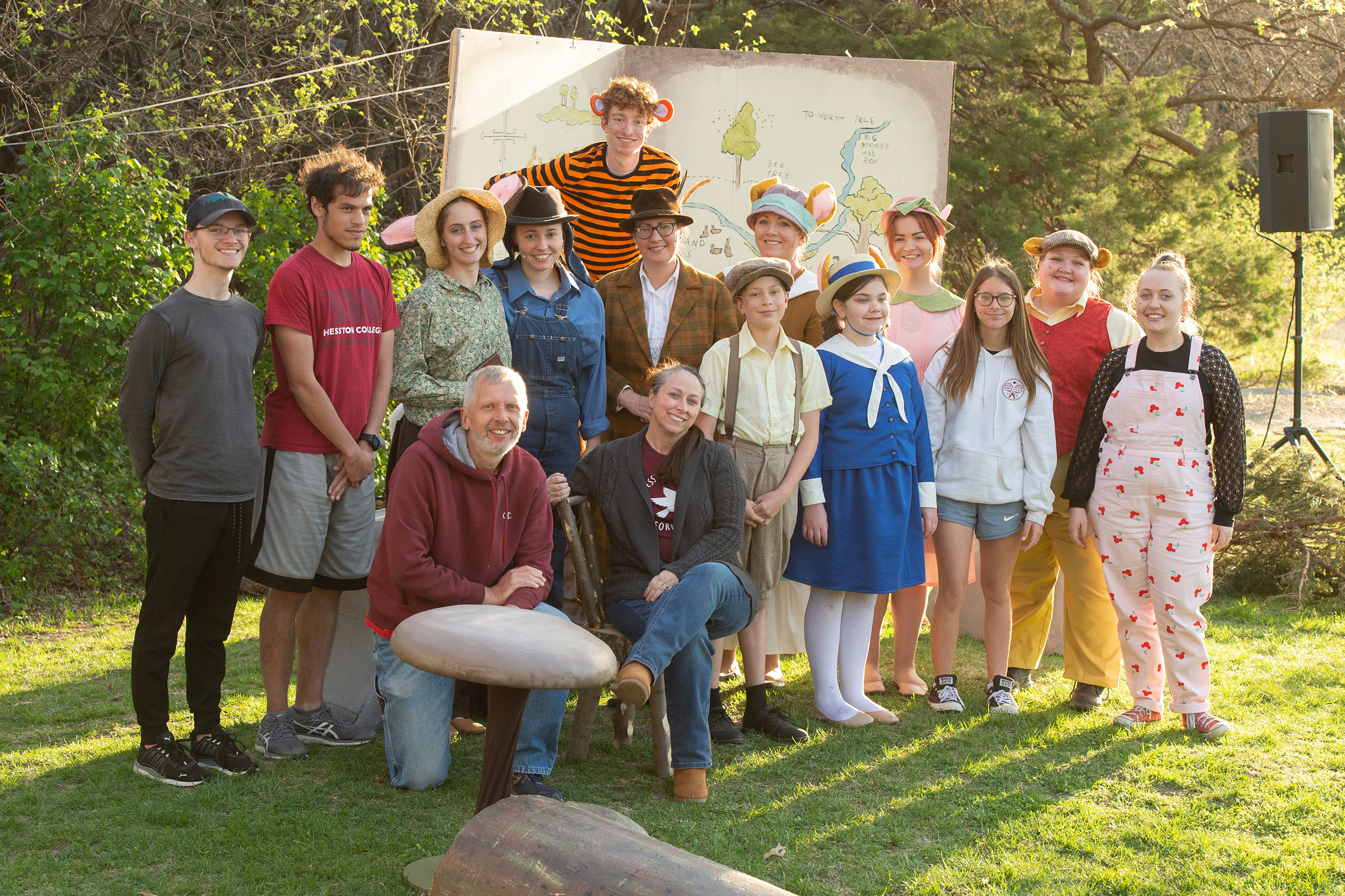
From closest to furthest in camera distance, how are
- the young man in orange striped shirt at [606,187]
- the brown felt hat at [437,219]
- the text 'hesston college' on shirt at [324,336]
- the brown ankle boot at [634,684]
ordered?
1. the brown ankle boot at [634,684]
2. the text 'hesston college' on shirt at [324,336]
3. the brown felt hat at [437,219]
4. the young man in orange striped shirt at [606,187]

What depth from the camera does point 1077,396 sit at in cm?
446

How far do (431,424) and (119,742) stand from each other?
160 centimetres

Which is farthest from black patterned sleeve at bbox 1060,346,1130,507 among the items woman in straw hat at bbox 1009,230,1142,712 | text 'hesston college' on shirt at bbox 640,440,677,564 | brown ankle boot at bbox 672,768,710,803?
brown ankle boot at bbox 672,768,710,803

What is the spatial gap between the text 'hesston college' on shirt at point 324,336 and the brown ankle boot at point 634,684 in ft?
4.10

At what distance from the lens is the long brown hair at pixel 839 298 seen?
418 centimetres

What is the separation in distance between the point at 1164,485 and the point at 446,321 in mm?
2583

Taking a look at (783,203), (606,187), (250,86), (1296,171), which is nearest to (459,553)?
(783,203)

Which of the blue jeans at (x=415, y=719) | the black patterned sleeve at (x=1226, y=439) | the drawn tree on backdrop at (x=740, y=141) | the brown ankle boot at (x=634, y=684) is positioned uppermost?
the drawn tree on backdrop at (x=740, y=141)

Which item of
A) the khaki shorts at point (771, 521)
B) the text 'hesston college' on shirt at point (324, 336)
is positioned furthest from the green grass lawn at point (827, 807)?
the text 'hesston college' on shirt at point (324, 336)

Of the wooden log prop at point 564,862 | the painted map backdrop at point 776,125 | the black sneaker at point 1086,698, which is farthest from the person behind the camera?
the painted map backdrop at point 776,125

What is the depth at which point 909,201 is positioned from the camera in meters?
4.59

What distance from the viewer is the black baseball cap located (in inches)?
130

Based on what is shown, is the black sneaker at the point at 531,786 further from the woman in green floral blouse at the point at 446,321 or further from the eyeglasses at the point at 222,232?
the eyeglasses at the point at 222,232

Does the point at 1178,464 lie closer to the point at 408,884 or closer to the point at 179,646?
the point at 408,884
